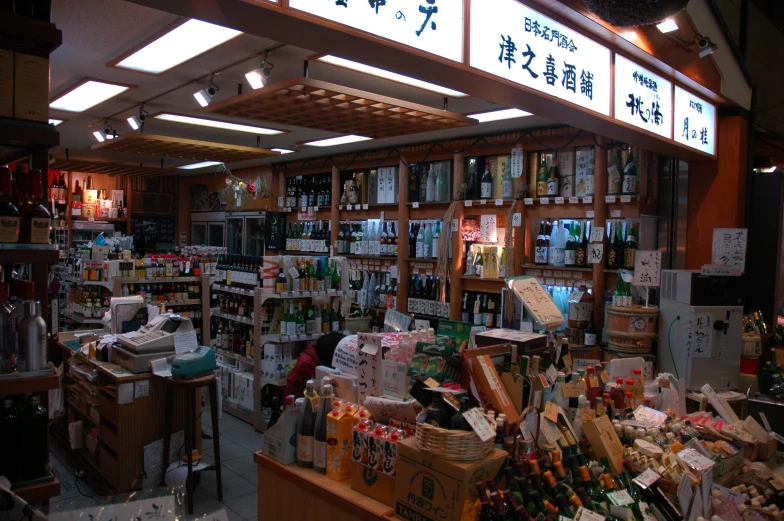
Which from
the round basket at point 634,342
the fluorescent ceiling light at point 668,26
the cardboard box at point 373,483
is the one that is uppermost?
the fluorescent ceiling light at point 668,26

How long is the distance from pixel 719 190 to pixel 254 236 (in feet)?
25.6

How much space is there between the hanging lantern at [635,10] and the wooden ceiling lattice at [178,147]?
515cm

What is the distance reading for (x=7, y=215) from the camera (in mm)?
1839

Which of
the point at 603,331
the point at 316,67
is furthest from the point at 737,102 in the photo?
the point at 316,67

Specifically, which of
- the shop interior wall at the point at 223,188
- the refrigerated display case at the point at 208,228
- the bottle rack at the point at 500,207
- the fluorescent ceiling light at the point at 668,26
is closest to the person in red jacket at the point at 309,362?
the bottle rack at the point at 500,207

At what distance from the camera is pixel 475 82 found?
267 cm

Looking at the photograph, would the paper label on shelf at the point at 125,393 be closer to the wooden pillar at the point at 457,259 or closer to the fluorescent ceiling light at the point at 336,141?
the wooden pillar at the point at 457,259

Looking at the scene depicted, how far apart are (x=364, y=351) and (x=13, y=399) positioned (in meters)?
1.50

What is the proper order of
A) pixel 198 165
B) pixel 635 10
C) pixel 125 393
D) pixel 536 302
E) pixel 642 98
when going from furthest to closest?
1. pixel 198 165
2. pixel 125 393
3. pixel 642 98
4. pixel 536 302
5. pixel 635 10

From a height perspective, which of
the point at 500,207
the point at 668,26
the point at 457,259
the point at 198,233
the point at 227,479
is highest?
the point at 668,26

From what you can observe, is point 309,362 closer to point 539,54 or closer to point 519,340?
point 519,340

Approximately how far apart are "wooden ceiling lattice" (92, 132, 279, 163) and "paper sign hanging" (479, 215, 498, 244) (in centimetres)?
268

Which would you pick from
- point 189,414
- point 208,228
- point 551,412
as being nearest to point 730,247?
point 551,412

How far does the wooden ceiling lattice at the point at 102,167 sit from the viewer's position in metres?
9.74
